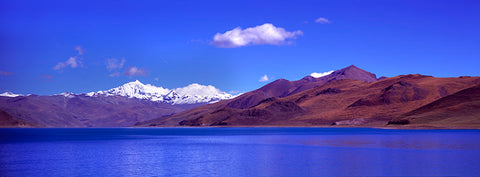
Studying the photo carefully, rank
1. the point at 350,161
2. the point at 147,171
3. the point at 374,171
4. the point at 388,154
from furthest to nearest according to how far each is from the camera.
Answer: the point at 388,154 < the point at 350,161 < the point at 147,171 < the point at 374,171

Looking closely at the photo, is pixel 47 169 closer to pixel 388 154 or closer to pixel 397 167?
pixel 397 167

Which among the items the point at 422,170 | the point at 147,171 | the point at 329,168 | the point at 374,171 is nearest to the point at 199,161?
the point at 147,171

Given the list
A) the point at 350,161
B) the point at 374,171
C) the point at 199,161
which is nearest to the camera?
the point at 374,171

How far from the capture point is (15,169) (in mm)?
65688

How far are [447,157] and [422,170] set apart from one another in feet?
53.5

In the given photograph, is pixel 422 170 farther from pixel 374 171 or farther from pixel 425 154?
pixel 425 154

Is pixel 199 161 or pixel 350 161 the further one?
pixel 199 161

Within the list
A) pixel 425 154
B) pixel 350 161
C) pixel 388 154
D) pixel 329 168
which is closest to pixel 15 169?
pixel 329 168

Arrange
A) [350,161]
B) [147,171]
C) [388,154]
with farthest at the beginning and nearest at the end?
[388,154]
[350,161]
[147,171]

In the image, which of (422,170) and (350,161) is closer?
(422,170)

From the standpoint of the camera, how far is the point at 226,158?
79.0 meters

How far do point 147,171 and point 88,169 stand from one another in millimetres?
8767

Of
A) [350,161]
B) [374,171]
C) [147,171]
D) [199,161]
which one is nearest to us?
[374,171]

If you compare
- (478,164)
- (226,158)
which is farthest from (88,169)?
(478,164)
